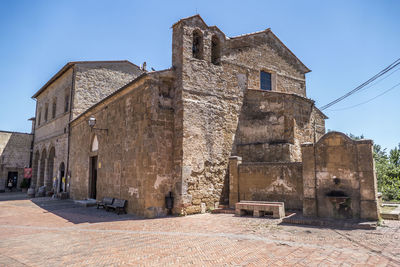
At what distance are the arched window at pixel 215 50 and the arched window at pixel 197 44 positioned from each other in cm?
95

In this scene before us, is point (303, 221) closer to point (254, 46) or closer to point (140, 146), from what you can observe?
point (140, 146)

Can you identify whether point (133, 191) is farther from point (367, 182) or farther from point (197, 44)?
point (367, 182)

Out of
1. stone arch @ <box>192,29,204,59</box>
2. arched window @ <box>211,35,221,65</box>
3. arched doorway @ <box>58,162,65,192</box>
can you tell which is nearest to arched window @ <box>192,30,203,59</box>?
stone arch @ <box>192,29,204,59</box>

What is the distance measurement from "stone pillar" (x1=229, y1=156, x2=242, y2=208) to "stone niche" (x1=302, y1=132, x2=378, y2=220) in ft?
9.45

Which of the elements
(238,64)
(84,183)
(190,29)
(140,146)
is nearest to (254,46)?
(238,64)

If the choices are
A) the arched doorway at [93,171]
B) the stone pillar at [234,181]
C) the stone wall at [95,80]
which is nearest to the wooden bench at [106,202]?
the arched doorway at [93,171]

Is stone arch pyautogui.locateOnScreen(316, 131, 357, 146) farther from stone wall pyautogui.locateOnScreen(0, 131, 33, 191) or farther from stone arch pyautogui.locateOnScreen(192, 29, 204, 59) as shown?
stone wall pyautogui.locateOnScreen(0, 131, 33, 191)

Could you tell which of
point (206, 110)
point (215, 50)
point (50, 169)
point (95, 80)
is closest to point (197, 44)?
point (215, 50)

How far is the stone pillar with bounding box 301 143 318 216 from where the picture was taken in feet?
27.9

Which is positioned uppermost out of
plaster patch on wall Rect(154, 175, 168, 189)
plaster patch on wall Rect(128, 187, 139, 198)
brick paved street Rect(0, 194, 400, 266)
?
plaster patch on wall Rect(154, 175, 168, 189)

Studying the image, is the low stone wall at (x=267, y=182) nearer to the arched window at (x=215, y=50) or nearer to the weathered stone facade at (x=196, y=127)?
the weathered stone facade at (x=196, y=127)

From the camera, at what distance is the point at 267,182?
10203mm

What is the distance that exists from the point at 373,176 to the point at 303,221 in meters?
2.30

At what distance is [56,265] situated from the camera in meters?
4.82
